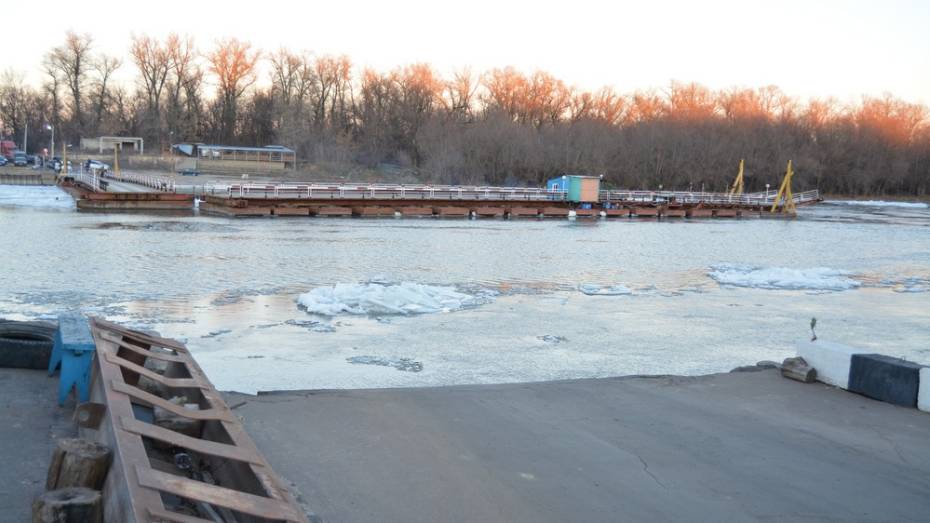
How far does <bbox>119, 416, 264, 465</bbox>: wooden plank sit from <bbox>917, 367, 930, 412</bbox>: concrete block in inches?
244

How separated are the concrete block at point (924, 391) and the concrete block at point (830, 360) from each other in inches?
29.5

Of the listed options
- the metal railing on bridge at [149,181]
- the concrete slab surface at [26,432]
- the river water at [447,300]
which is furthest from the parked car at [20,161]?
the concrete slab surface at [26,432]

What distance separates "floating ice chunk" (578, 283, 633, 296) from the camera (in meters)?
17.2

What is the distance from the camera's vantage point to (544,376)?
953 cm

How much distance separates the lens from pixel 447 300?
15.0 meters

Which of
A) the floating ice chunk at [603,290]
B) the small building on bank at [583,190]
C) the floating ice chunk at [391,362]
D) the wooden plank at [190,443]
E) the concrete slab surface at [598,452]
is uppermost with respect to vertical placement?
→ the small building on bank at [583,190]

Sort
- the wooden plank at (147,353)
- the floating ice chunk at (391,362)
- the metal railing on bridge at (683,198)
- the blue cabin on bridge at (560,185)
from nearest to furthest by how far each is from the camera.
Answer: the wooden plank at (147,353)
the floating ice chunk at (391,362)
the blue cabin on bridge at (560,185)
the metal railing on bridge at (683,198)

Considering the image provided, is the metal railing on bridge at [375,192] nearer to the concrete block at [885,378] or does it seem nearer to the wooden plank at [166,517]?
the concrete block at [885,378]

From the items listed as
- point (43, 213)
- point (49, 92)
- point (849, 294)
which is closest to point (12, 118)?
point (49, 92)

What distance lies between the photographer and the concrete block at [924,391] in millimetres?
7609

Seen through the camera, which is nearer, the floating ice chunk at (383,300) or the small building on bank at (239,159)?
the floating ice chunk at (383,300)

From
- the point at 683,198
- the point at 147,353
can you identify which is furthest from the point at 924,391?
the point at 683,198

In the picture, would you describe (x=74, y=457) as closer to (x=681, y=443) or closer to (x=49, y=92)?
(x=681, y=443)

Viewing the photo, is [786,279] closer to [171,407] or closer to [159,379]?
[159,379]
